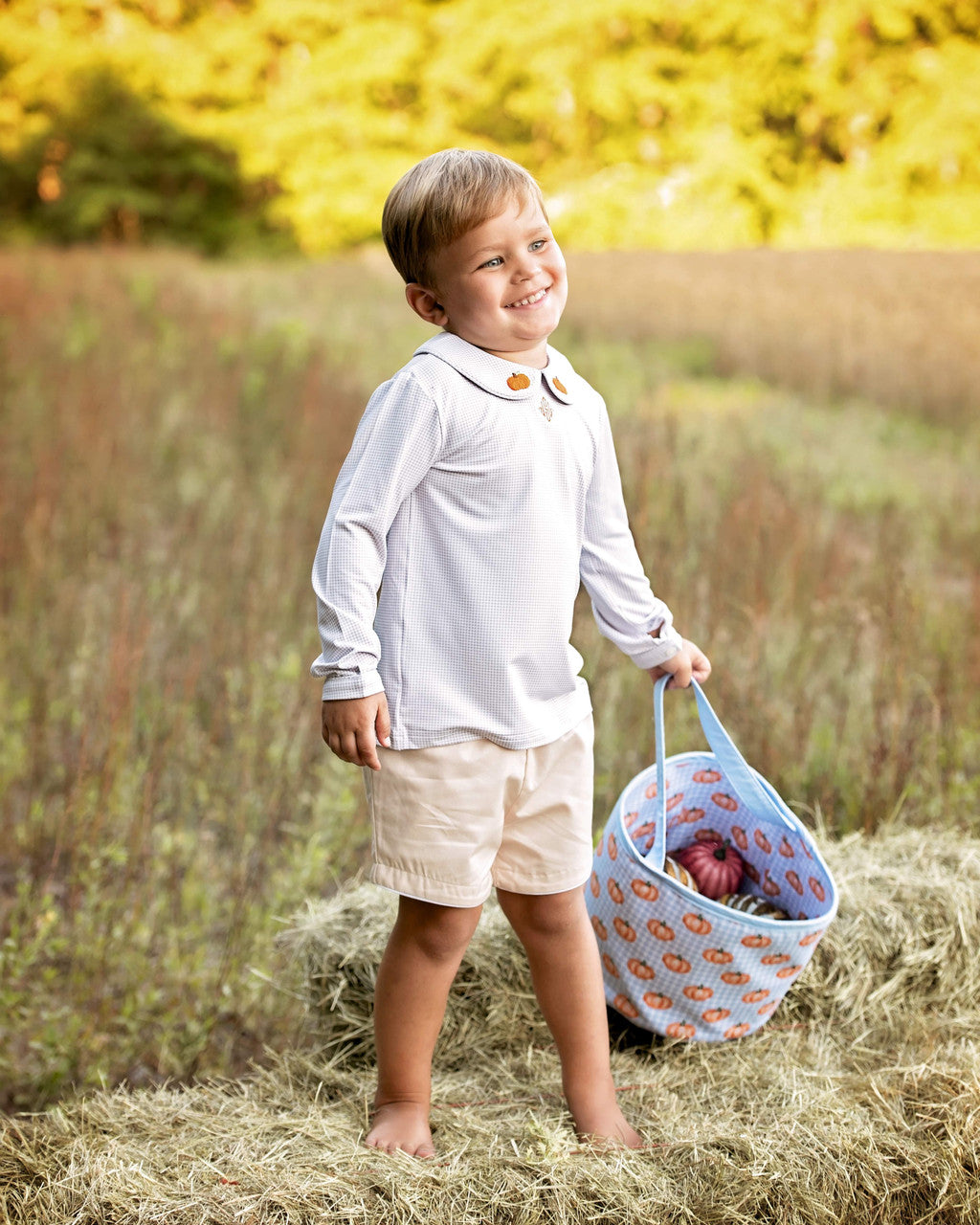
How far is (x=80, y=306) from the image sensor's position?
24.1ft

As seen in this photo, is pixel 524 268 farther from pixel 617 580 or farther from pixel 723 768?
pixel 723 768

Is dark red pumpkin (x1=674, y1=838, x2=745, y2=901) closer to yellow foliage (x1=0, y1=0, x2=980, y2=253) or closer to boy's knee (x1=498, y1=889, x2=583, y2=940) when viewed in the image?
boy's knee (x1=498, y1=889, x2=583, y2=940)

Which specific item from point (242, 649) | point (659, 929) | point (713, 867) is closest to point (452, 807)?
point (659, 929)

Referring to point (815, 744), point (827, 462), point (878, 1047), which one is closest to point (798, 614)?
A: point (815, 744)

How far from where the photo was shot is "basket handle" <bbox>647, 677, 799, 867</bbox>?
5.49 feet

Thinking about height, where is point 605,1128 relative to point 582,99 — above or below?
below

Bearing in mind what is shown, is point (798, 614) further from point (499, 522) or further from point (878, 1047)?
point (499, 522)

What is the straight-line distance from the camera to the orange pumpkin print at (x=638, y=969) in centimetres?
169

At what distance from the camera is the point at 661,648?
5.28 ft

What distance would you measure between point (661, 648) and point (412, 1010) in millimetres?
589

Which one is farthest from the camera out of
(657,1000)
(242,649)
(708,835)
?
(242,649)

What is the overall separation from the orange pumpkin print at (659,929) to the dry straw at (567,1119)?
0.20 m

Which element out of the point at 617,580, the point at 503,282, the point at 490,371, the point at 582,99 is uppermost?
the point at 582,99

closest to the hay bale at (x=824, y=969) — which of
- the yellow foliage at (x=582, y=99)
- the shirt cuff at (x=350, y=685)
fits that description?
the shirt cuff at (x=350, y=685)
